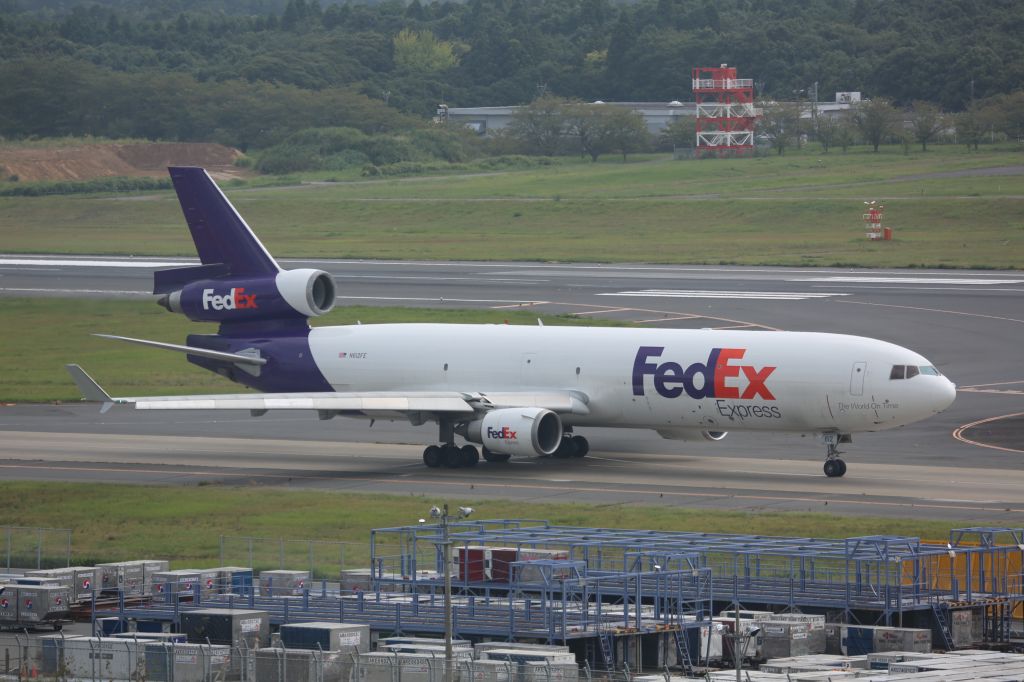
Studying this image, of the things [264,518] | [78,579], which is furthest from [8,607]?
[264,518]

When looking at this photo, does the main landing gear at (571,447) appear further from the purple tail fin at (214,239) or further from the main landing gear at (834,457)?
the purple tail fin at (214,239)

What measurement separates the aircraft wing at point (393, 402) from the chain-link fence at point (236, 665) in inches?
876

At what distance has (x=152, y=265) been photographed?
127 metres

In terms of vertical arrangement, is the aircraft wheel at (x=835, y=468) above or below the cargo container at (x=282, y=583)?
above

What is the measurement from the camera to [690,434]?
5962cm

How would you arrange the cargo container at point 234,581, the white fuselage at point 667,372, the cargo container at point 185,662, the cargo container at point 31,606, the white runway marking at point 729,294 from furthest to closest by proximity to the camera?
the white runway marking at point 729,294 → the white fuselage at point 667,372 → the cargo container at point 234,581 → the cargo container at point 31,606 → the cargo container at point 185,662

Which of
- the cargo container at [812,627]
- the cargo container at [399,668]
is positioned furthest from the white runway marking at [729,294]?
the cargo container at [399,668]

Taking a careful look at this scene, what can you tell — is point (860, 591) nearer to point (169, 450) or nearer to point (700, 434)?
point (700, 434)

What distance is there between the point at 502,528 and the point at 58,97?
458 ft

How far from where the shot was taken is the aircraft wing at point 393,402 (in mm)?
57656

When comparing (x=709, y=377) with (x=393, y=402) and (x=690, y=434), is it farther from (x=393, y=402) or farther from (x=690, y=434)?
(x=393, y=402)

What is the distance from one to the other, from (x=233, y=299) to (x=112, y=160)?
4592 inches

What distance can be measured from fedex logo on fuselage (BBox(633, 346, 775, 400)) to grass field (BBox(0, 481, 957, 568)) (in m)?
7.35

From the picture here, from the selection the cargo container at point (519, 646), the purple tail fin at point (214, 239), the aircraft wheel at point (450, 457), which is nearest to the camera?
the cargo container at point (519, 646)
